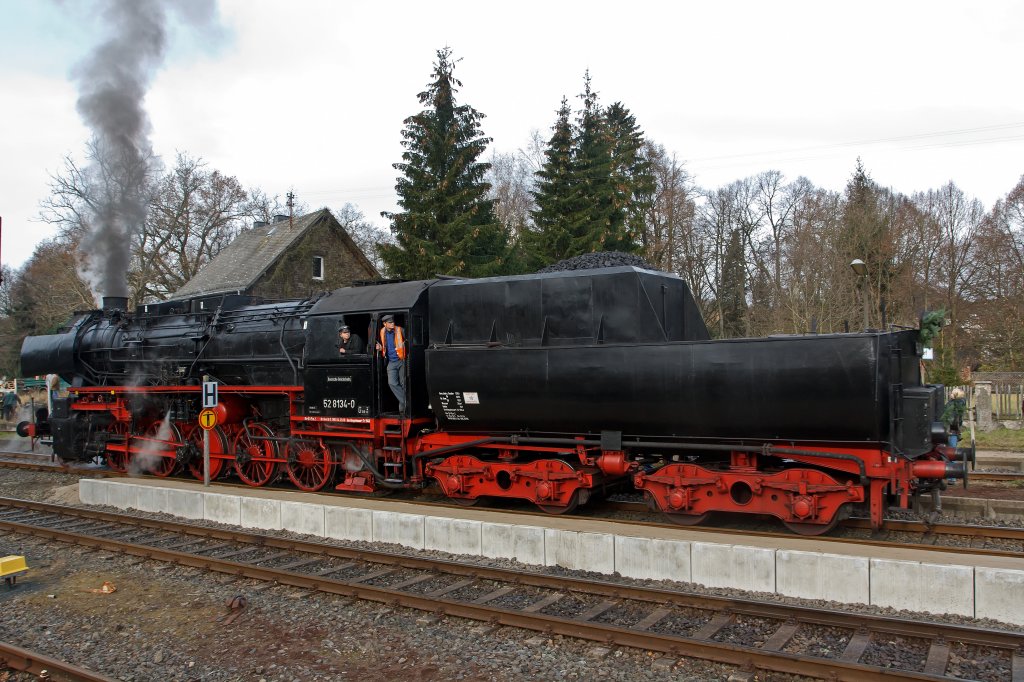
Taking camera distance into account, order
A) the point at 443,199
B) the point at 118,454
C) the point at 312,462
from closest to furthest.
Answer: the point at 312,462
the point at 118,454
the point at 443,199

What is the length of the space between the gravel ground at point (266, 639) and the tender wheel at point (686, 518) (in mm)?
3391

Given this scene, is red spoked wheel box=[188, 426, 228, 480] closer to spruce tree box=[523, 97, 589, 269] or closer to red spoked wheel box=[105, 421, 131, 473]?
red spoked wheel box=[105, 421, 131, 473]

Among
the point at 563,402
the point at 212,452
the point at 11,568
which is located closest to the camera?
the point at 11,568

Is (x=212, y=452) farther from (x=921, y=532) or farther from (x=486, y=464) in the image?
(x=921, y=532)

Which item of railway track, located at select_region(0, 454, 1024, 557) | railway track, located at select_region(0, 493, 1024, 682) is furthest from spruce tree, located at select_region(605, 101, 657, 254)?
railway track, located at select_region(0, 493, 1024, 682)

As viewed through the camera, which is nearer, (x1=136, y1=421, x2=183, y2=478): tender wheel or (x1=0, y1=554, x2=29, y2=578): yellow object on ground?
(x1=0, y1=554, x2=29, y2=578): yellow object on ground

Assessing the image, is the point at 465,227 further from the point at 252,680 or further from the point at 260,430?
the point at 252,680

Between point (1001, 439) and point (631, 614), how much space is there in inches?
625

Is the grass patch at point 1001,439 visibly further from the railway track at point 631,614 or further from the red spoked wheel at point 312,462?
the red spoked wheel at point 312,462

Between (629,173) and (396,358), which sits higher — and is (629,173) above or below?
above

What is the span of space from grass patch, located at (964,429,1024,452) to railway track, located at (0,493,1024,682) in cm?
1372

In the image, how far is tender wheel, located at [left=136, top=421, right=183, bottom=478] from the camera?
13648mm

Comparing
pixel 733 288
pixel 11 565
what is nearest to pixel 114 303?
pixel 11 565

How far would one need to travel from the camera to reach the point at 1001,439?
1761 centimetres
